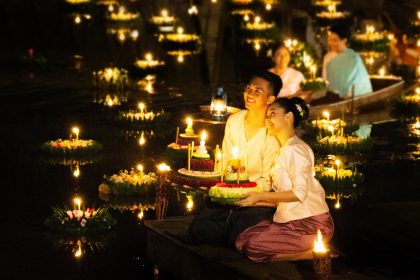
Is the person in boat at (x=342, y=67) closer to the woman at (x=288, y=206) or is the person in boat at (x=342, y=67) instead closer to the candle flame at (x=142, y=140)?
the candle flame at (x=142, y=140)

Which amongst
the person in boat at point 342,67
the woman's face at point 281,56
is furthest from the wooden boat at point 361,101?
the woman's face at point 281,56

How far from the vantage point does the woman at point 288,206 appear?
9.73 meters

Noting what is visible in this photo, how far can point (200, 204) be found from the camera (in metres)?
13.0

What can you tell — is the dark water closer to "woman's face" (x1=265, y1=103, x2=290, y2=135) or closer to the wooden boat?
the wooden boat

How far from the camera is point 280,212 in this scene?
32.5 ft

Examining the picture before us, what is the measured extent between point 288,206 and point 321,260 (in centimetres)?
126

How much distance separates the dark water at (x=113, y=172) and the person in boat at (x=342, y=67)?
160 cm

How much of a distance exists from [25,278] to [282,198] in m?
2.41

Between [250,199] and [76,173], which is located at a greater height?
[76,173]

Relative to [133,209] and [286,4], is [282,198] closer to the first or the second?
[133,209]

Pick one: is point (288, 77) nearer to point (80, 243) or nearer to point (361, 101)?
point (361, 101)

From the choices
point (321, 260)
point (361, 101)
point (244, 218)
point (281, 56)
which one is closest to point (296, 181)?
point (244, 218)

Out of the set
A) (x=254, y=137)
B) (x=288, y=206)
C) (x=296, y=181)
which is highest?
(x=254, y=137)

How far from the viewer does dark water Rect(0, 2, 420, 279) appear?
10.5 metres
